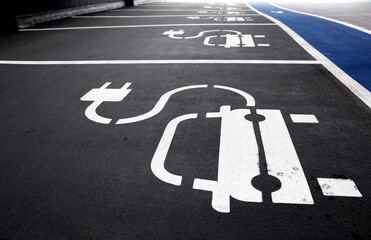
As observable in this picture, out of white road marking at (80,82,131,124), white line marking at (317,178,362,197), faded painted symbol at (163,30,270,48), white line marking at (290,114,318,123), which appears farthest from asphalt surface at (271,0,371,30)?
white line marking at (317,178,362,197)

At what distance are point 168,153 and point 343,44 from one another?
258 inches

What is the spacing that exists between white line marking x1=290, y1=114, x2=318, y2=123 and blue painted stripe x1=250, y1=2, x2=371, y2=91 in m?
1.49

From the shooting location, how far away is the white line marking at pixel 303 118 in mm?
3172

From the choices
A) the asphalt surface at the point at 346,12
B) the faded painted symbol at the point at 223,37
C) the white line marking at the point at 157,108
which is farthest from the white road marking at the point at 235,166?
the asphalt surface at the point at 346,12

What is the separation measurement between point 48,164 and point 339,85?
4.08 m

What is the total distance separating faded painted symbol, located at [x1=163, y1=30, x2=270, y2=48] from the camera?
718 centimetres

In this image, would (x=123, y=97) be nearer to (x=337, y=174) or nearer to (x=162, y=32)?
(x=337, y=174)

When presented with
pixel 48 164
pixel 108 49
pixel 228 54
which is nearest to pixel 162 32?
pixel 108 49

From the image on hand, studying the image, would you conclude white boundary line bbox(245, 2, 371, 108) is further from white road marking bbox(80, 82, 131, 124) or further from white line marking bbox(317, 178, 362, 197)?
white road marking bbox(80, 82, 131, 124)

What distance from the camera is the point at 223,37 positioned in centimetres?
812

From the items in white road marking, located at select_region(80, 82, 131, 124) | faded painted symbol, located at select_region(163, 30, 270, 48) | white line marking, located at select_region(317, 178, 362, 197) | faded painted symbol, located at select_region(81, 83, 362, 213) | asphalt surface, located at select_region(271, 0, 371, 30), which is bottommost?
asphalt surface, located at select_region(271, 0, 371, 30)

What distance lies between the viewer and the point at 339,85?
4250 mm

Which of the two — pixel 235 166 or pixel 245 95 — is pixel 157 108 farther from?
pixel 235 166

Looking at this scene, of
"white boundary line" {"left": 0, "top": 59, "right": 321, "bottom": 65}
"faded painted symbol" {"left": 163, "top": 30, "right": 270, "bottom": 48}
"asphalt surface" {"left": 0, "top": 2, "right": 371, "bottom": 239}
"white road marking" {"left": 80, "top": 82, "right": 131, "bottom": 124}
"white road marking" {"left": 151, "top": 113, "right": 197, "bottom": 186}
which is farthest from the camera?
"faded painted symbol" {"left": 163, "top": 30, "right": 270, "bottom": 48}
